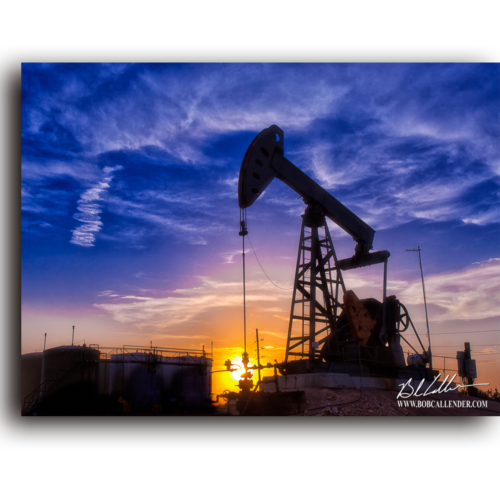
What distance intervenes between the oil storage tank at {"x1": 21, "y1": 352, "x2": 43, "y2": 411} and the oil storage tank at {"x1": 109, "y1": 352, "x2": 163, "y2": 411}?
16.1 ft

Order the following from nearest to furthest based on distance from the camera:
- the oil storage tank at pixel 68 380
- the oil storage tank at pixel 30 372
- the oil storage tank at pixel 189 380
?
the oil storage tank at pixel 68 380 → the oil storage tank at pixel 30 372 → the oil storage tank at pixel 189 380

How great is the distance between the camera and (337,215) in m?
18.5

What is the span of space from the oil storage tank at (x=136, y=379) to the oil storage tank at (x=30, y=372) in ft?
16.1

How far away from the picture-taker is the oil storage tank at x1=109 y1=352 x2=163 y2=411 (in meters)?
23.4

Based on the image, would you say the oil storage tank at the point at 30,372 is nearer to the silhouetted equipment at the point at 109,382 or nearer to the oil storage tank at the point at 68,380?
the silhouetted equipment at the point at 109,382

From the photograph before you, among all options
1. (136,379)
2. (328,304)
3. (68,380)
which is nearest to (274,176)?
(328,304)

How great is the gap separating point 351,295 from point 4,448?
11.7 metres

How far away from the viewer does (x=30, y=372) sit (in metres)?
26.0

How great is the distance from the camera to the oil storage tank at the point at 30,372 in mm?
25094

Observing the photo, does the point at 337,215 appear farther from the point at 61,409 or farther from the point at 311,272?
the point at 61,409
